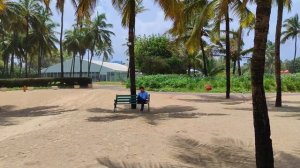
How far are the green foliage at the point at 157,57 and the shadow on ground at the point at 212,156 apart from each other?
43934mm

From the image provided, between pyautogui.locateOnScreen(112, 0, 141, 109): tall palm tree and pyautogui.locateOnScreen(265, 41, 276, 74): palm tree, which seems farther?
pyautogui.locateOnScreen(265, 41, 276, 74): palm tree

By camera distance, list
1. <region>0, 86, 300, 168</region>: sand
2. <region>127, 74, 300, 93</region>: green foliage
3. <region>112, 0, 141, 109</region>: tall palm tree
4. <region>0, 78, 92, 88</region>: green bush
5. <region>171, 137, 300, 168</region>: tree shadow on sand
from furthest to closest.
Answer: <region>0, 78, 92, 88</region>: green bush < <region>127, 74, 300, 93</region>: green foliage < <region>112, 0, 141, 109</region>: tall palm tree < <region>171, 137, 300, 168</region>: tree shadow on sand < <region>0, 86, 300, 168</region>: sand

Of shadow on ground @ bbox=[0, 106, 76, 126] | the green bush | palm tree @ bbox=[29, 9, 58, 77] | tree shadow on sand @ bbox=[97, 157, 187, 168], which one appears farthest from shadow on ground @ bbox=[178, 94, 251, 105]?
palm tree @ bbox=[29, 9, 58, 77]

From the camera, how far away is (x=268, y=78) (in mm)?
40969

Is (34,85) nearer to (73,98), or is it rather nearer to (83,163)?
(73,98)

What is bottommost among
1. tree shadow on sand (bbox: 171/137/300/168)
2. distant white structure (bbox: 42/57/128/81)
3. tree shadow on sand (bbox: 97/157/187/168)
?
tree shadow on sand (bbox: 171/137/300/168)

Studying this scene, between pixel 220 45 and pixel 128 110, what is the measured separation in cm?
3525

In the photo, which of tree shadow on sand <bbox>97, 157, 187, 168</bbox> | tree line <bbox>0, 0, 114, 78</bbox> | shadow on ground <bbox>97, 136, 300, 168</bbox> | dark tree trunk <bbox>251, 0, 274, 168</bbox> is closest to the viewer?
dark tree trunk <bbox>251, 0, 274, 168</bbox>

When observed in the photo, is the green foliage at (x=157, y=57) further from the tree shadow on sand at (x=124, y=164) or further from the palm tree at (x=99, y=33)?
the tree shadow on sand at (x=124, y=164)

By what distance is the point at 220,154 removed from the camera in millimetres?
10789

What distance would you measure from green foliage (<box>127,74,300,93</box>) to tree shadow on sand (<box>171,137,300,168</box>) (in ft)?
87.2

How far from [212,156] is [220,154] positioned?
344 mm

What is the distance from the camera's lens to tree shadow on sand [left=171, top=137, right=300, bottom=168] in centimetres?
982

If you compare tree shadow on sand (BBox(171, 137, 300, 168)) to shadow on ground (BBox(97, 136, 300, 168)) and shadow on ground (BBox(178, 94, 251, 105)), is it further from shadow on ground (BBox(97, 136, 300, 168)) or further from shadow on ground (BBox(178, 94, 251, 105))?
shadow on ground (BBox(178, 94, 251, 105))
